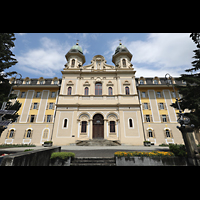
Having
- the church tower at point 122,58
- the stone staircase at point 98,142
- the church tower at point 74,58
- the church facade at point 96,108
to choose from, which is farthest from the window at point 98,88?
the stone staircase at point 98,142

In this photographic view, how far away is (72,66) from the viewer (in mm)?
24688

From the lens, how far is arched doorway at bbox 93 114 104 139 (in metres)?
19.1

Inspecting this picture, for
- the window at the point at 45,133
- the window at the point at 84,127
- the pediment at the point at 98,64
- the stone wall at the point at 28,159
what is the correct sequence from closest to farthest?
the stone wall at the point at 28,159, the window at the point at 84,127, the window at the point at 45,133, the pediment at the point at 98,64

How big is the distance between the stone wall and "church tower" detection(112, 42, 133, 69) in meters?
21.6

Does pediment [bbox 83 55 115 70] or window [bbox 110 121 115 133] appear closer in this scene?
window [bbox 110 121 115 133]

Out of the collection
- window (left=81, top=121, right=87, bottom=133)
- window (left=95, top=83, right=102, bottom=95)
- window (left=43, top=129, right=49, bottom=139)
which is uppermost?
window (left=95, top=83, right=102, bottom=95)

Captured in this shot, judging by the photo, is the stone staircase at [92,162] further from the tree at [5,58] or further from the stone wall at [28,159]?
the tree at [5,58]

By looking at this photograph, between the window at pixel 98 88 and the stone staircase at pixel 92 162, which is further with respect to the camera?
the window at pixel 98 88

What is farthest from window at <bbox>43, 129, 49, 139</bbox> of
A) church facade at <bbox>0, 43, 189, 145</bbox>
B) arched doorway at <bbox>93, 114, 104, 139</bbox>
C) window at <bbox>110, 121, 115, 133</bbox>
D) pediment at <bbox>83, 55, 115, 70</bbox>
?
pediment at <bbox>83, 55, 115, 70</bbox>

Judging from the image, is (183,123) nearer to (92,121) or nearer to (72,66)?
(92,121)

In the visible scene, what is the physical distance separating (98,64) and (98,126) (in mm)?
13570

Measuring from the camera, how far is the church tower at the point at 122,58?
80.8 ft

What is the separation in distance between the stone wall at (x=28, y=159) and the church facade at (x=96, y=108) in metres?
12.5

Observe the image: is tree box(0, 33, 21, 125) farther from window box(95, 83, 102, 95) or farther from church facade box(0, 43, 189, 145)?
window box(95, 83, 102, 95)
